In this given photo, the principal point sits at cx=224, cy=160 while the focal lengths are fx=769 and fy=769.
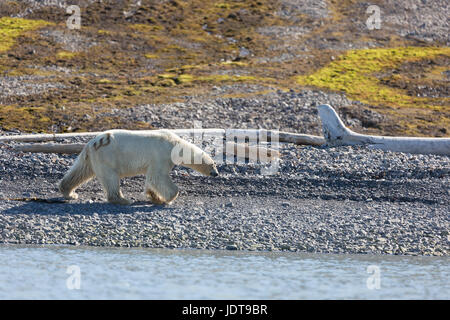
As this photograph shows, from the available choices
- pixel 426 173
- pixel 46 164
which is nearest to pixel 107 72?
pixel 46 164

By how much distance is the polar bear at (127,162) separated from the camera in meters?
15.0

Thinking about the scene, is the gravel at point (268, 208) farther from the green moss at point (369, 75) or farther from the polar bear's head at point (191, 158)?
the green moss at point (369, 75)

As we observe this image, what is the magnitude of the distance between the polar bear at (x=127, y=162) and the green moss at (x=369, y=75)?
632 inches

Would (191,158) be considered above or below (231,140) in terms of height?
above

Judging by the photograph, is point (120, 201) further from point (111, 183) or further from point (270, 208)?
point (270, 208)

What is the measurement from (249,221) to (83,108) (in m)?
11.8

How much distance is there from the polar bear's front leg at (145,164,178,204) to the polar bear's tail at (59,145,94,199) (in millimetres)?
1188

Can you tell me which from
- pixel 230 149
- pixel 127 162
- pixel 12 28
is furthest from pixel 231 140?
pixel 12 28

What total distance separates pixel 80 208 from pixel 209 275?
427 centimetres

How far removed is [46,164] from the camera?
1764cm

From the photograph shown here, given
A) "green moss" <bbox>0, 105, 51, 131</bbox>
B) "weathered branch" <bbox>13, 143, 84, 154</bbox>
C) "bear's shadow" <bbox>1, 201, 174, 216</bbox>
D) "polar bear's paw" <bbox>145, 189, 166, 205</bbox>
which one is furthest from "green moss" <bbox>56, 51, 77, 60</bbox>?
"polar bear's paw" <bbox>145, 189, 166, 205</bbox>

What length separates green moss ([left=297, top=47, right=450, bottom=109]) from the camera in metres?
30.9

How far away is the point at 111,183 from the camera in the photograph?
49.3ft

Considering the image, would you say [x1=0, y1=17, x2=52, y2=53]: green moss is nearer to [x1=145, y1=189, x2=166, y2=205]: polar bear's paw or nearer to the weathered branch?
the weathered branch
